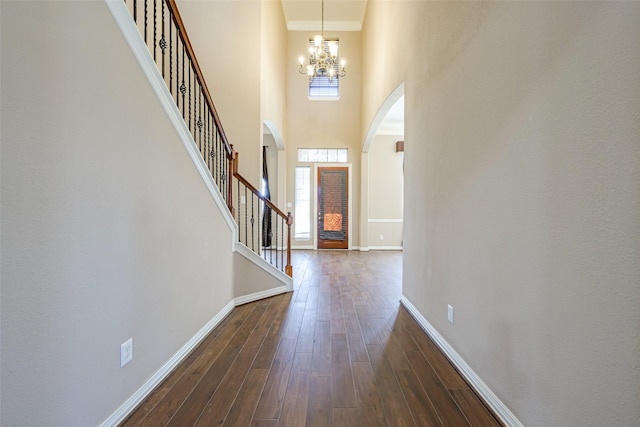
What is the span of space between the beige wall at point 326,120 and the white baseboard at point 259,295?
4.21 meters

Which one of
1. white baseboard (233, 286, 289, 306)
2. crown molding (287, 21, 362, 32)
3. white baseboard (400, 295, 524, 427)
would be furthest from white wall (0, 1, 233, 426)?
crown molding (287, 21, 362, 32)

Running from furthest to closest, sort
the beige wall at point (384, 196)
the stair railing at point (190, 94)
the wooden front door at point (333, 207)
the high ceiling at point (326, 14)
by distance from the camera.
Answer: the beige wall at point (384, 196)
the wooden front door at point (333, 207)
the high ceiling at point (326, 14)
the stair railing at point (190, 94)

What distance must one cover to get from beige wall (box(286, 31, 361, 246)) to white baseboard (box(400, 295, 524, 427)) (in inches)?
205

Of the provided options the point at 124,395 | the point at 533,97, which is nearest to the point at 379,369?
the point at 124,395

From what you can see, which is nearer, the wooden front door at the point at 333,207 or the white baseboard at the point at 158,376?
the white baseboard at the point at 158,376

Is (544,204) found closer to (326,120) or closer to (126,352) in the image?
(126,352)

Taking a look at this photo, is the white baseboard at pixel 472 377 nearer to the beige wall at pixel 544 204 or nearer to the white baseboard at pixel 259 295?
the beige wall at pixel 544 204

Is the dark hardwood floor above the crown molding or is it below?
below

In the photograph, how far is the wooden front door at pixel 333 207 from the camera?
7660 mm

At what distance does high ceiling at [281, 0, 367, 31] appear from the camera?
22.2 ft

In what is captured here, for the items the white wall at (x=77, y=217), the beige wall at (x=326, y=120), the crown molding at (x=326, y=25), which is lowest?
the white wall at (x=77, y=217)

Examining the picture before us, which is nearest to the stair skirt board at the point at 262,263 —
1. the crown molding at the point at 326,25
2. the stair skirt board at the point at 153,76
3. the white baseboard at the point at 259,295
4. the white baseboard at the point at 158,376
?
the white baseboard at the point at 259,295

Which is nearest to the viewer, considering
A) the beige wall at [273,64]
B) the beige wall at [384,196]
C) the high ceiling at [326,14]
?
the beige wall at [273,64]

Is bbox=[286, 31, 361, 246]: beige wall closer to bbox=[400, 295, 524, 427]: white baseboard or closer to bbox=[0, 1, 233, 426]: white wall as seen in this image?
bbox=[400, 295, 524, 427]: white baseboard
